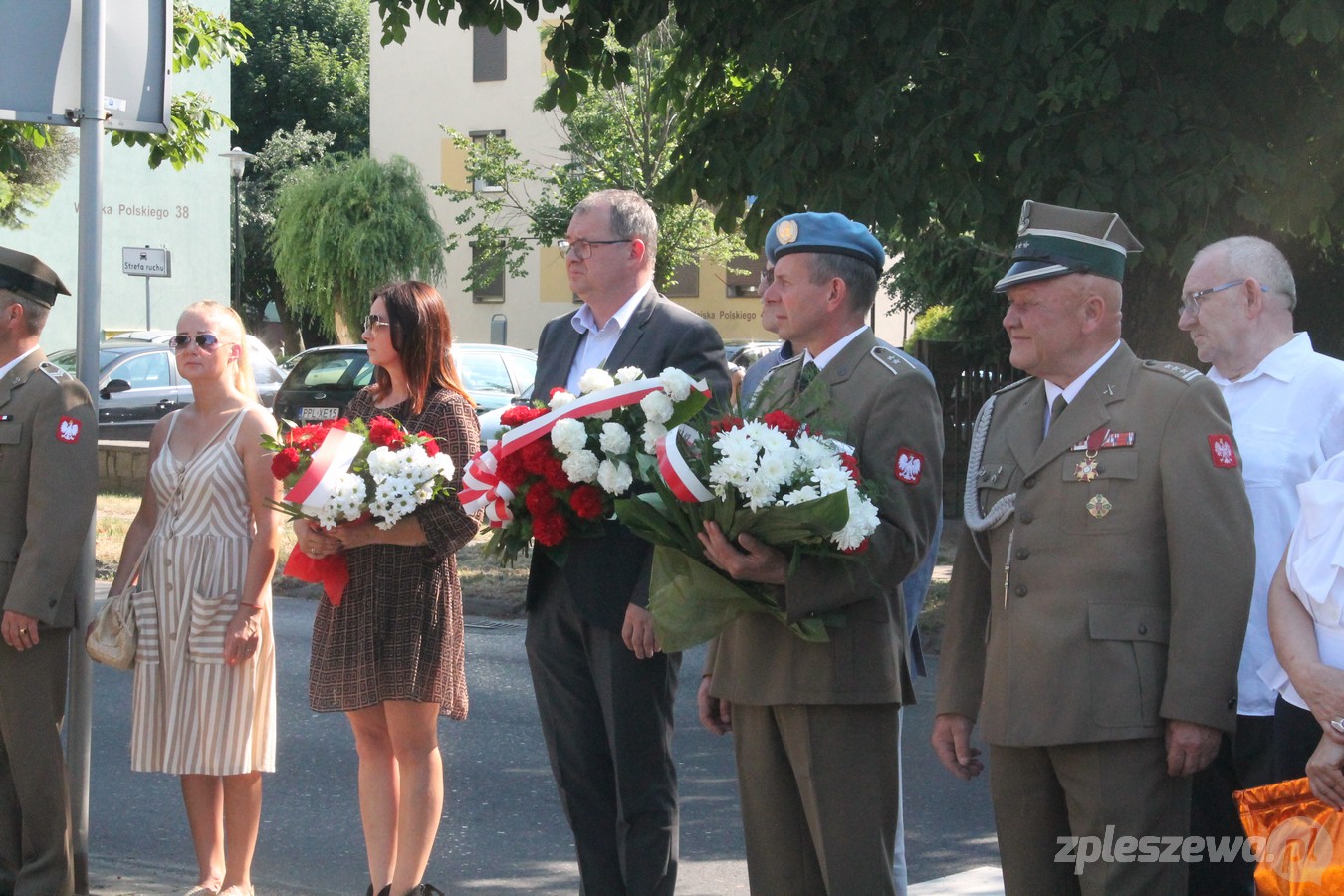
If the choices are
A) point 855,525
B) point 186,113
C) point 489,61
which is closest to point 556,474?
point 855,525

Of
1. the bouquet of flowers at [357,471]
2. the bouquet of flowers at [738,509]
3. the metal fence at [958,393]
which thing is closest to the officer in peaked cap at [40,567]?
the bouquet of flowers at [357,471]

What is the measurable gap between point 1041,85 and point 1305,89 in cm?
167

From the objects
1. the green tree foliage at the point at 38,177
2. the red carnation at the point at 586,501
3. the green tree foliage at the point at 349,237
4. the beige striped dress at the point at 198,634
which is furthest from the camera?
the green tree foliage at the point at 349,237

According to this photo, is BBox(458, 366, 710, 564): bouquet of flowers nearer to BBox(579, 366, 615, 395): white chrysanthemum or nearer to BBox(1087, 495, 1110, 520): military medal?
BBox(579, 366, 615, 395): white chrysanthemum

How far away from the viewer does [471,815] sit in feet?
20.7

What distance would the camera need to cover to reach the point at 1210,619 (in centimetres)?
316

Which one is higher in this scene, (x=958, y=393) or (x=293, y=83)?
(x=293, y=83)

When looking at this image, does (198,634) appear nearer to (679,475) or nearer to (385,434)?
(385,434)

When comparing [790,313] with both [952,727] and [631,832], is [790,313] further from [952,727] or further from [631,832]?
[631,832]

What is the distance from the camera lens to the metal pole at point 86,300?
16.1 feet

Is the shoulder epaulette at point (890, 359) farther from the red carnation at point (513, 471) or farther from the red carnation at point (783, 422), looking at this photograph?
the red carnation at point (513, 471)

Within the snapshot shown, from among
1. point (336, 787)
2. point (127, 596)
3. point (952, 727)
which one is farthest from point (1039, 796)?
point (336, 787)

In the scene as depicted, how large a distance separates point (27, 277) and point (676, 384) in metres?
2.57

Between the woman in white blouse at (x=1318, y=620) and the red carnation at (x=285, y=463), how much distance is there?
2.76 meters
